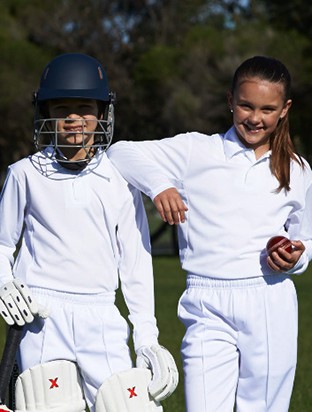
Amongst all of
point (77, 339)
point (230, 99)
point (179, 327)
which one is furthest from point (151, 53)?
point (77, 339)

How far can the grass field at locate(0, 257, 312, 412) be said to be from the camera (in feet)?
26.9

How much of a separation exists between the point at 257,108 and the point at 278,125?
0.16 m

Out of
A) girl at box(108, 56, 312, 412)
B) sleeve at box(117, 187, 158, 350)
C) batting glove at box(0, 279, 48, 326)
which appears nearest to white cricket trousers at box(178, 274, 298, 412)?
girl at box(108, 56, 312, 412)

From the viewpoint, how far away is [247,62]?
5.05 m

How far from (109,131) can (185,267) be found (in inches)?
28.1

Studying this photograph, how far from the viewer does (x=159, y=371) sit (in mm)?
4449

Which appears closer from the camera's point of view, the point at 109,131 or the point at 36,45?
the point at 109,131

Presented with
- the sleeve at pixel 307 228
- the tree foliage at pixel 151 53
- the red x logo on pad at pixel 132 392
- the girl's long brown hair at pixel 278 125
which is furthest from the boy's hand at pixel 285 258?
the tree foliage at pixel 151 53

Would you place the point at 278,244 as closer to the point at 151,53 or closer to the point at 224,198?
the point at 224,198

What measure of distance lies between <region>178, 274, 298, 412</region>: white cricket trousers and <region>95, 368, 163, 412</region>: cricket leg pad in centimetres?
45

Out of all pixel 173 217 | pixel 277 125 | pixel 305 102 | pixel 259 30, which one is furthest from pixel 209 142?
pixel 259 30

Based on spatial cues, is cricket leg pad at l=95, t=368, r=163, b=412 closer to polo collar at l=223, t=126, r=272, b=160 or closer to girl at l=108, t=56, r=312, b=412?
girl at l=108, t=56, r=312, b=412

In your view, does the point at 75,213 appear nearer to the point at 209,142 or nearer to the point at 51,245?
the point at 51,245

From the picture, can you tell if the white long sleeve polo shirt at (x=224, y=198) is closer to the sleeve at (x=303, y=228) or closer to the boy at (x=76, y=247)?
the sleeve at (x=303, y=228)
